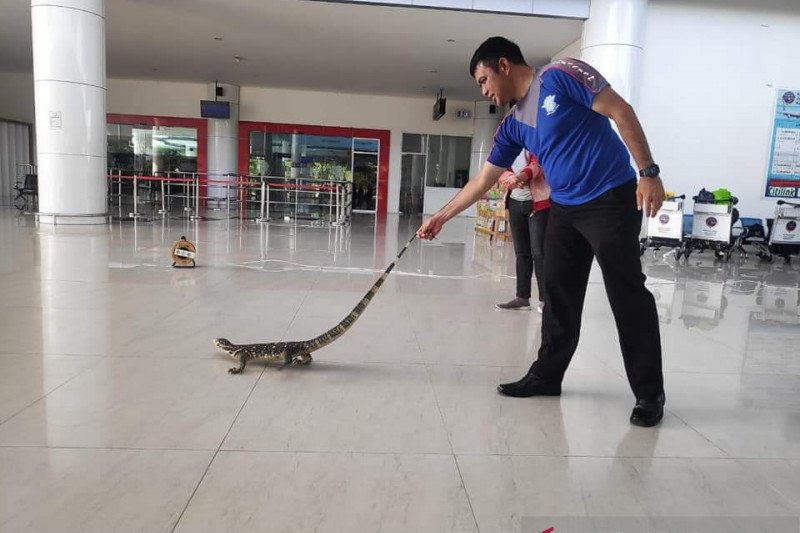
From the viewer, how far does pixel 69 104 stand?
9555 millimetres

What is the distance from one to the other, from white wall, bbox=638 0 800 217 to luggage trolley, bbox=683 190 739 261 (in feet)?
4.26

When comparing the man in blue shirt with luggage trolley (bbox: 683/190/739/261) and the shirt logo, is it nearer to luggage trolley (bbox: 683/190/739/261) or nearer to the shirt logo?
the shirt logo

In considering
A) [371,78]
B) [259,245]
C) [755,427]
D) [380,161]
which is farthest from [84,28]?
[380,161]

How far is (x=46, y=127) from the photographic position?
9.56 metres

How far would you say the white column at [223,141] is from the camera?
65.4ft

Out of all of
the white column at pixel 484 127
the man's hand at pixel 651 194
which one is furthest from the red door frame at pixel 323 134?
the man's hand at pixel 651 194

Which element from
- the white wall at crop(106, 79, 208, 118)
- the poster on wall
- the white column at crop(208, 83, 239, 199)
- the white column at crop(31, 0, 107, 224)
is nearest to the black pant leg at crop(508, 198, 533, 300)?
the white column at crop(31, 0, 107, 224)

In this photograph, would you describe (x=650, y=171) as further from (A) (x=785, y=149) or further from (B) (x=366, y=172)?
(B) (x=366, y=172)

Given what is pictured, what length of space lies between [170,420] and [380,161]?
63.4ft

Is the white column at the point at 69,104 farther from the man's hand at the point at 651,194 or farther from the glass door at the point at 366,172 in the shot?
the glass door at the point at 366,172

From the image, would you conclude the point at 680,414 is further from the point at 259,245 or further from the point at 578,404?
the point at 259,245

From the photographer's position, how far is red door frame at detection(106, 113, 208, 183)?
66.9ft

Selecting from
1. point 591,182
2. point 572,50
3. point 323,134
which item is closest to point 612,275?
point 591,182

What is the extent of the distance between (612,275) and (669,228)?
798 centimetres
